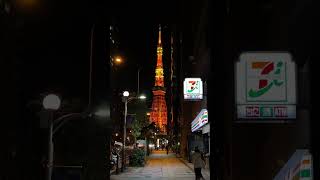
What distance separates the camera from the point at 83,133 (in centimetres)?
2039

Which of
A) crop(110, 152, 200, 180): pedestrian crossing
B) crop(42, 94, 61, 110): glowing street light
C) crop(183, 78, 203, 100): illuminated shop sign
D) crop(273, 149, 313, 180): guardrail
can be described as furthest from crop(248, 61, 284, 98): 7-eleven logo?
crop(183, 78, 203, 100): illuminated shop sign

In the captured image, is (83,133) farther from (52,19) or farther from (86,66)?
(52,19)

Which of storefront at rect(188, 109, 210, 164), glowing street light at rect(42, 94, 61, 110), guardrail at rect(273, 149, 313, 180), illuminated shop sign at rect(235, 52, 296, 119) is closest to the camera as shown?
guardrail at rect(273, 149, 313, 180)

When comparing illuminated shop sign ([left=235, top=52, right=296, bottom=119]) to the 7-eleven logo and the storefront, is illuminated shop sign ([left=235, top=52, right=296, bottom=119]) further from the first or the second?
the storefront

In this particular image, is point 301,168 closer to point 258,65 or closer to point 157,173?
point 258,65

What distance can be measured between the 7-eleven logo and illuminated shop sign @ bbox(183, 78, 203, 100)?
34795 millimetres

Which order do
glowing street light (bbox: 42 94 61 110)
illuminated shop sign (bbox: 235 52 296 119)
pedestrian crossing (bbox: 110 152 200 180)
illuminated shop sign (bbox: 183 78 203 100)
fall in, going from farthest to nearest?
illuminated shop sign (bbox: 183 78 203 100) → pedestrian crossing (bbox: 110 152 200 180) → glowing street light (bbox: 42 94 61 110) → illuminated shop sign (bbox: 235 52 296 119)

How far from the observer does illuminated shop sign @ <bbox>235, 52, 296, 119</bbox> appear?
9047 mm

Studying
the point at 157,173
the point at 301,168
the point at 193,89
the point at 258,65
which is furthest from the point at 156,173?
the point at 301,168

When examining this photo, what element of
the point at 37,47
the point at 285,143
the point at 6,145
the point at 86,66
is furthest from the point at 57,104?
the point at 86,66

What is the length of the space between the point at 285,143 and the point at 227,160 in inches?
56.3

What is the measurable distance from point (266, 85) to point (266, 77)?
0.47ft

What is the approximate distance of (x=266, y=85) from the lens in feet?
29.7

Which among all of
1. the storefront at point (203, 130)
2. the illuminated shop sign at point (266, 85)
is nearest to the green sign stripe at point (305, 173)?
the illuminated shop sign at point (266, 85)
